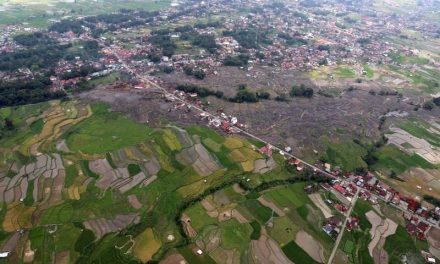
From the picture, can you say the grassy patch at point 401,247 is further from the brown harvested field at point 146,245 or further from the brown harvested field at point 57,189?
the brown harvested field at point 57,189

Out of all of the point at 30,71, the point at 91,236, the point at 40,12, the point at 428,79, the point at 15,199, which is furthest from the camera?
the point at 40,12

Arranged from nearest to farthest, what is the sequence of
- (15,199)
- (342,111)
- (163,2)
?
(15,199)
(342,111)
(163,2)

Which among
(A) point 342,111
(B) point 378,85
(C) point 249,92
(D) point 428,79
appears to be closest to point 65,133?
(C) point 249,92

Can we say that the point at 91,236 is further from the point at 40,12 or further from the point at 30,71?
the point at 40,12

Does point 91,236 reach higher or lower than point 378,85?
higher

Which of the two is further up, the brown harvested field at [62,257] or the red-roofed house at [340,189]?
the brown harvested field at [62,257]

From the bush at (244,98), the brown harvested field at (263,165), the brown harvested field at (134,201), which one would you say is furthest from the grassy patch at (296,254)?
the bush at (244,98)

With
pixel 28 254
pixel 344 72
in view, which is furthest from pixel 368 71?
pixel 28 254
